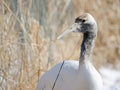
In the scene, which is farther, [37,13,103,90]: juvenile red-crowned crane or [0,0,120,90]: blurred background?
[0,0,120,90]: blurred background

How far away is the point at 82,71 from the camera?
16.2 feet

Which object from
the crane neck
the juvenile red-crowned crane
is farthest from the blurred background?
the crane neck

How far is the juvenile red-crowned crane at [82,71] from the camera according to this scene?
4.91 meters

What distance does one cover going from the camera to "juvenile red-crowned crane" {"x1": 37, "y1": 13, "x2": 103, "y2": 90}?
4914 millimetres

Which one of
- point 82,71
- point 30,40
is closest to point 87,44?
point 82,71

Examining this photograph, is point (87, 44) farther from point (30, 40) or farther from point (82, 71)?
point (30, 40)

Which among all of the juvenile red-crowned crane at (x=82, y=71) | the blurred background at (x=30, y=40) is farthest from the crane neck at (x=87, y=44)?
the blurred background at (x=30, y=40)

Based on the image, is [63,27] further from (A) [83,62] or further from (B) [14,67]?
(A) [83,62]

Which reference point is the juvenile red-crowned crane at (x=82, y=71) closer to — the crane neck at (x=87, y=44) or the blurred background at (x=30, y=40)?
the crane neck at (x=87, y=44)

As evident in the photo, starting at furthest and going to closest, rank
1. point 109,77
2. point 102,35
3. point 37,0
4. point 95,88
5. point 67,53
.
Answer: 1. point 102,35
2. point 109,77
3. point 67,53
4. point 37,0
5. point 95,88

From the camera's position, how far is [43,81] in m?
5.24

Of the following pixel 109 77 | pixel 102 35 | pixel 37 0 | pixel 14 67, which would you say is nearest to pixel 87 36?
pixel 14 67

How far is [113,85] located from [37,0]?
1695 millimetres

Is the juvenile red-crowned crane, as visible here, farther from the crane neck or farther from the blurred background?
the blurred background
